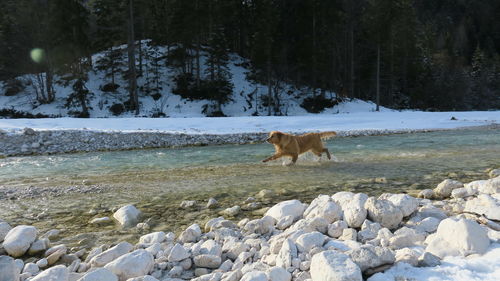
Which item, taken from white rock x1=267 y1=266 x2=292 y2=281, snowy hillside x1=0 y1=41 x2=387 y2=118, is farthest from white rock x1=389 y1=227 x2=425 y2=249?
snowy hillside x1=0 y1=41 x2=387 y2=118

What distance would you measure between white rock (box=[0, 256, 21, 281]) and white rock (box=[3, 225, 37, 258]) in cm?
81

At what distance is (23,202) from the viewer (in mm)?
5168

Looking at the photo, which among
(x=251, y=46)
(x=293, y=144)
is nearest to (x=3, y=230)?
(x=293, y=144)

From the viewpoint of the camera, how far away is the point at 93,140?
13711mm

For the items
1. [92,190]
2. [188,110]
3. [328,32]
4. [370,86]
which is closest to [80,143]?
[92,190]

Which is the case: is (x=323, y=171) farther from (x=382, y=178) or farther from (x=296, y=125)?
(x=296, y=125)

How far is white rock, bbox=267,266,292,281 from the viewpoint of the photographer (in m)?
2.39

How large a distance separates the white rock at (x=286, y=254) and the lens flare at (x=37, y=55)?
31097 millimetres

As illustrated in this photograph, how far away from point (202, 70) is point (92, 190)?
29.8m

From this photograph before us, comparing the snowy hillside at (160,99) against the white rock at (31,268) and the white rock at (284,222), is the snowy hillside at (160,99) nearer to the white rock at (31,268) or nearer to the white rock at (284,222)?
the white rock at (284,222)

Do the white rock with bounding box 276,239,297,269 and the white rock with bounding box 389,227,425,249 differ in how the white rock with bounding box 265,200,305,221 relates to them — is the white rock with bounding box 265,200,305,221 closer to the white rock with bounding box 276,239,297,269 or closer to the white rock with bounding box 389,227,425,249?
the white rock with bounding box 276,239,297,269

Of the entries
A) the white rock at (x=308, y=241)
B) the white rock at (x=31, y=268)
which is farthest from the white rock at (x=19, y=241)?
the white rock at (x=308, y=241)

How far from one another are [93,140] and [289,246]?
1296 centimetres

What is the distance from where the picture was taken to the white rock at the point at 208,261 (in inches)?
112
